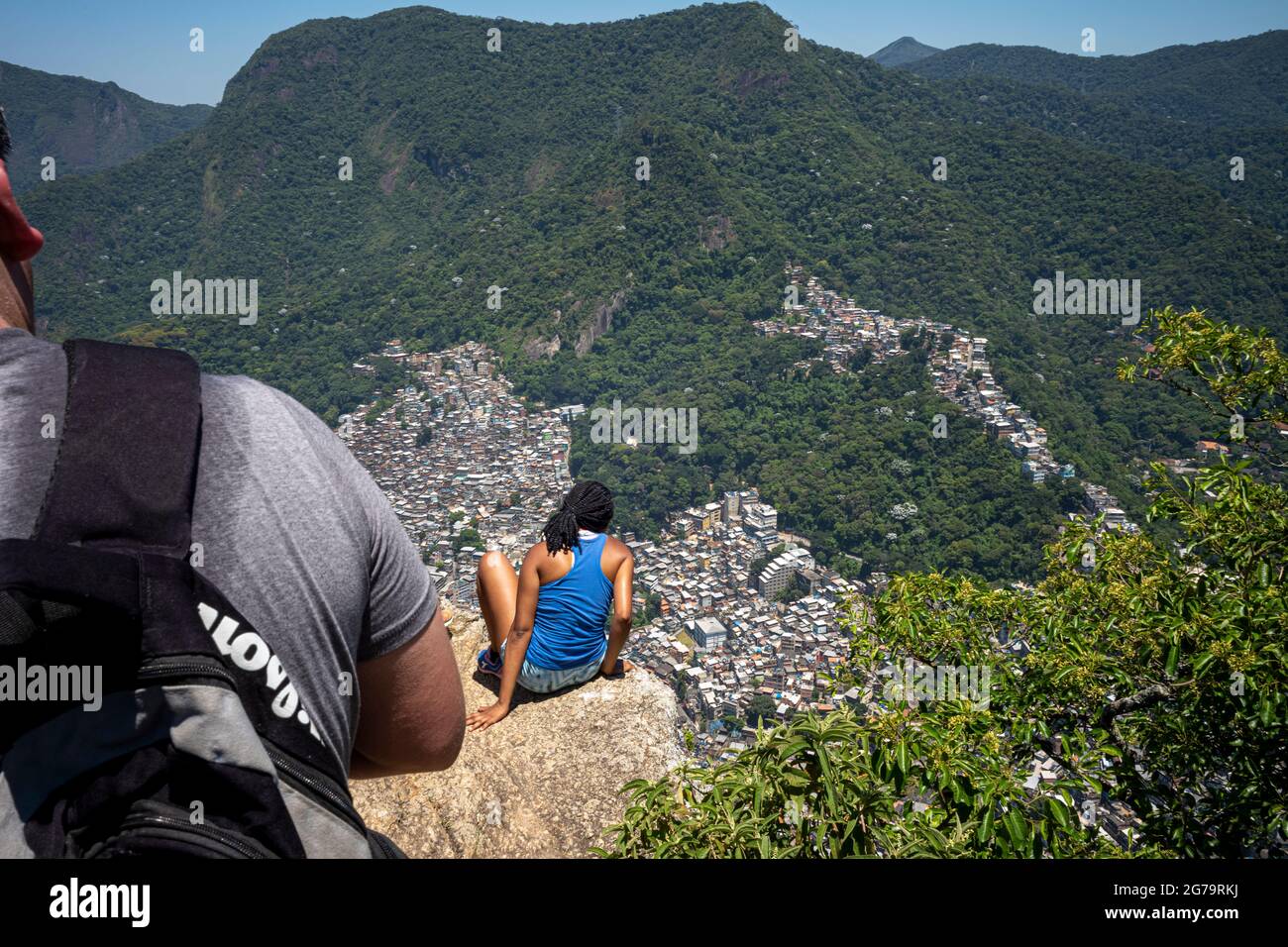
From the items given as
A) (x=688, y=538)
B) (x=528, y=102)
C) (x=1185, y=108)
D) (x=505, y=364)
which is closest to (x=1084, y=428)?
(x=688, y=538)

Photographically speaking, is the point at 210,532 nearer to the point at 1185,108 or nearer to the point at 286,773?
the point at 286,773

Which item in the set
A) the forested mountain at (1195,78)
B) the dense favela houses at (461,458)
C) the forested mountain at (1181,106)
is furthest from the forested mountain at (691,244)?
the forested mountain at (1195,78)

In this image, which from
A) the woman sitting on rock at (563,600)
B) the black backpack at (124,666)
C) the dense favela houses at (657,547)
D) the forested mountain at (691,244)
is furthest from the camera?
the forested mountain at (691,244)

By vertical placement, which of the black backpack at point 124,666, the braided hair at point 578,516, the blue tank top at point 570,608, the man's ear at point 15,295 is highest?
the man's ear at point 15,295

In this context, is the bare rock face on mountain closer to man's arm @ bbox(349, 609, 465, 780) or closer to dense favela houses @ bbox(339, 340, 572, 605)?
man's arm @ bbox(349, 609, 465, 780)

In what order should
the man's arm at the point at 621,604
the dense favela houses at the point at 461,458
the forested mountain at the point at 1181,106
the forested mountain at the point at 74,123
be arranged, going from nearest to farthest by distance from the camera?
the man's arm at the point at 621,604 → the dense favela houses at the point at 461,458 → the forested mountain at the point at 1181,106 → the forested mountain at the point at 74,123

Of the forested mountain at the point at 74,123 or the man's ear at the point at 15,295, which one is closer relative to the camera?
the man's ear at the point at 15,295

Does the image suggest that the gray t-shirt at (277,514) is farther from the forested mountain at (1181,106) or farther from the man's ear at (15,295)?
the forested mountain at (1181,106)
